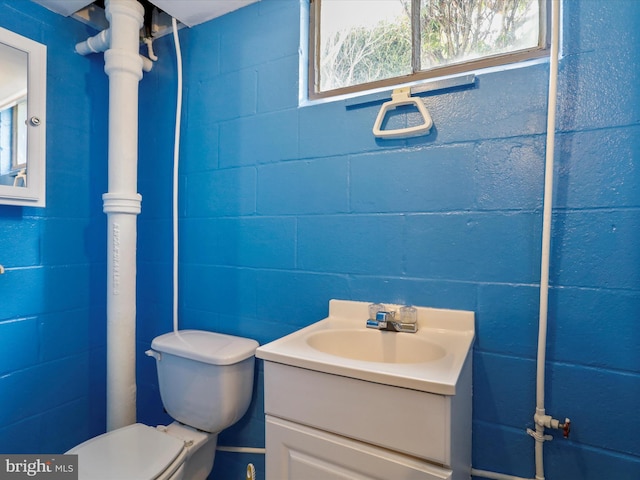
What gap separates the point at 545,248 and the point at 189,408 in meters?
1.32

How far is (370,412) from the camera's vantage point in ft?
2.59

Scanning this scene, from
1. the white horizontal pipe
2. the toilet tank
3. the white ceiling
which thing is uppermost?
the white ceiling

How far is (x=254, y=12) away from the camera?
142 centimetres

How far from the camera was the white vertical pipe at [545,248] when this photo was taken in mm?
924

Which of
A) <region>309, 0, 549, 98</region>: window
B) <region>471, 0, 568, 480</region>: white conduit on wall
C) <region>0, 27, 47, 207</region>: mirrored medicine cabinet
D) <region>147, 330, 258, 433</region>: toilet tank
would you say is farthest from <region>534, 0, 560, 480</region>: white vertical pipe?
<region>0, 27, 47, 207</region>: mirrored medicine cabinet

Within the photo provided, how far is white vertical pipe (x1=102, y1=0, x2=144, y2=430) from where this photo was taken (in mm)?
1396

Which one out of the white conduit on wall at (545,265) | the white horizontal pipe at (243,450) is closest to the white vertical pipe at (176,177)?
the white horizontal pipe at (243,450)

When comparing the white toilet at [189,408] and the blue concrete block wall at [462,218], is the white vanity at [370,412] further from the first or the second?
the white toilet at [189,408]

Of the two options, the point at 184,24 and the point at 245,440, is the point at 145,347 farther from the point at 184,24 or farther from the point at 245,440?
the point at 184,24

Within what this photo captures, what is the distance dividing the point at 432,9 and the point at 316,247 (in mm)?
932

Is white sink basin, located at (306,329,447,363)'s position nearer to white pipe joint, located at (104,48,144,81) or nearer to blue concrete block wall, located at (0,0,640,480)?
blue concrete block wall, located at (0,0,640,480)

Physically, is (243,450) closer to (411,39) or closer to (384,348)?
(384,348)

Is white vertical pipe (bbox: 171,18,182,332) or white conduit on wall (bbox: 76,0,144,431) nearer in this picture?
white conduit on wall (bbox: 76,0,144,431)

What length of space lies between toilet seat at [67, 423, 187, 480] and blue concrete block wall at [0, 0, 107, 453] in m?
0.48
